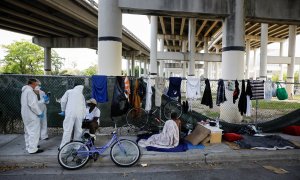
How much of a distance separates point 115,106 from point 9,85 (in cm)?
364

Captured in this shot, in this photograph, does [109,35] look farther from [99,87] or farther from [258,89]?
[258,89]

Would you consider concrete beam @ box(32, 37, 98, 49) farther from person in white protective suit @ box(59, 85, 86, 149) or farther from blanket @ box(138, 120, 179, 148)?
blanket @ box(138, 120, 179, 148)

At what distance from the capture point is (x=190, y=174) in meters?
5.55

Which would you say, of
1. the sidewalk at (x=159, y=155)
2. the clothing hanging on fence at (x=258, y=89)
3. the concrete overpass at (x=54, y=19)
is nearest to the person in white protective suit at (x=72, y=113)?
the sidewalk at (x=159, y=155)

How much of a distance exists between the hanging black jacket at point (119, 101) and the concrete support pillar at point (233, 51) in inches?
264

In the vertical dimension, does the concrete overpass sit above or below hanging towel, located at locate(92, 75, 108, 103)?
above

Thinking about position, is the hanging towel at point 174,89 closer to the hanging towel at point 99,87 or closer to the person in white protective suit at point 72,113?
the hanging towel at point 99,87

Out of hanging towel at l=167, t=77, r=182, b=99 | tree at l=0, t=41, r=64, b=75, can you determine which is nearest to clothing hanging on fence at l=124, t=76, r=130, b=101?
hanging towel at l=167, t=77, r=182, b=99

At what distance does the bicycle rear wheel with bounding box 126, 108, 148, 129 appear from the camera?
8.54 metres

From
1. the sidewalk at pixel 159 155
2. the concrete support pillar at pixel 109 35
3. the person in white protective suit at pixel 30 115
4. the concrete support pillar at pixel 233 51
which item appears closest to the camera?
the sidewalk at pixel 159 155

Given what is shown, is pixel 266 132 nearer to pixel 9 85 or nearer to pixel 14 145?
pixel 14 145

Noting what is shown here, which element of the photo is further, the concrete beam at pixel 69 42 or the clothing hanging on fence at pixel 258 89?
the concrete beam at pixel 69 42

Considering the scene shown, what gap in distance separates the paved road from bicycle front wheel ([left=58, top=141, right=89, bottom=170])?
0.15m

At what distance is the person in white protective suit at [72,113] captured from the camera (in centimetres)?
611
